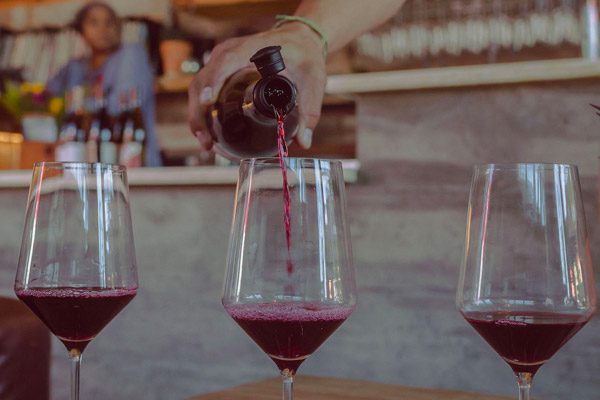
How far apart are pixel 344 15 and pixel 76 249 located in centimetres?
81

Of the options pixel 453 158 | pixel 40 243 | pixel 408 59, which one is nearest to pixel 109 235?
pixel 40 243

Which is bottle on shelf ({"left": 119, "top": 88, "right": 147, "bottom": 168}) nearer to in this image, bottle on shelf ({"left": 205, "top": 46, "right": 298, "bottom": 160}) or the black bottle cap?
bottle on shelf ({"left": 205, "top": 46, "right": 298, "bottom": 160})

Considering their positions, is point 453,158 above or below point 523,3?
below

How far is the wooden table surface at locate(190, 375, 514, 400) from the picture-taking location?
875 mm

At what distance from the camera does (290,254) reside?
2.02 ft

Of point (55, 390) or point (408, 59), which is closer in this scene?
point (55, 390)

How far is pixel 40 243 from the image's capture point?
2.42 feet

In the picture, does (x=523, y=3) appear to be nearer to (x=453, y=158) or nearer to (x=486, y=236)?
(x=453, y=158)

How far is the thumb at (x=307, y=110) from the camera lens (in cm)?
112

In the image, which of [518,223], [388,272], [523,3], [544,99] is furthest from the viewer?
[523,3]

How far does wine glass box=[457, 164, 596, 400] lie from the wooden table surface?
238 mm

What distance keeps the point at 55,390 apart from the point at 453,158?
50.8 inches

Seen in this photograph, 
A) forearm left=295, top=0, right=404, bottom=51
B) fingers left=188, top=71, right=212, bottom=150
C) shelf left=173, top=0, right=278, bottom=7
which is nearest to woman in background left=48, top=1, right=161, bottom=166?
shelf left=173, top=0, right=278, bottom=7

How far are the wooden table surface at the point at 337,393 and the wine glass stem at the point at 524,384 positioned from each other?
231 mm
